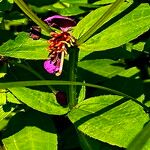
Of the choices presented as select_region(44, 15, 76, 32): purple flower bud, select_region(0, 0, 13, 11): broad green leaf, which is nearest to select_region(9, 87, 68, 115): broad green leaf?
select_region(44, 15, 76, 32): purple flower bud

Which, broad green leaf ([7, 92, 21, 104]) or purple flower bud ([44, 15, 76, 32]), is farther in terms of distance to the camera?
broad green leaf ([7, 92, 21, 104])

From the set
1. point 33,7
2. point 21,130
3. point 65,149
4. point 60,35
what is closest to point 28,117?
point 21,130

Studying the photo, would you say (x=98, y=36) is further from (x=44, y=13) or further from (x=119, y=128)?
(x=44, y=13)

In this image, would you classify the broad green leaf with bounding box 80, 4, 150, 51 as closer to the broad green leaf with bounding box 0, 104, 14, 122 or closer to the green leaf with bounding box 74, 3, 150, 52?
the green leaf with bounding box 74, 3, 150, 52

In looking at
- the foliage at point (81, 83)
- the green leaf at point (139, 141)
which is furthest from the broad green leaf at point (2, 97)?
the green leaf at point (139, 141)

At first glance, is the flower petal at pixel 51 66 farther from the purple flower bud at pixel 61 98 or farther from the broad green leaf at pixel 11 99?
the broad green leaf at pixel 11 99

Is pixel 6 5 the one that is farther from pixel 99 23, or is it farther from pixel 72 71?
pixel 99 23

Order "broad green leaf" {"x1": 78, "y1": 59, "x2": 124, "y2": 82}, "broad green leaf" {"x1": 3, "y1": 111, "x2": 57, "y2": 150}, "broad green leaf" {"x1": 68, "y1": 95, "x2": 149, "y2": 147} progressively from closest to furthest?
"broad green leaf" {"x1": 68, "y1": 95, "x2": 149, "y2": 147} → "broad green leaf" {"x1": 3, "y1": 111, "x2": 57, "y2": 150} → "broad green leaf" {"x1": 78, "y1": 59, "x2": 124, "y2": 82}
